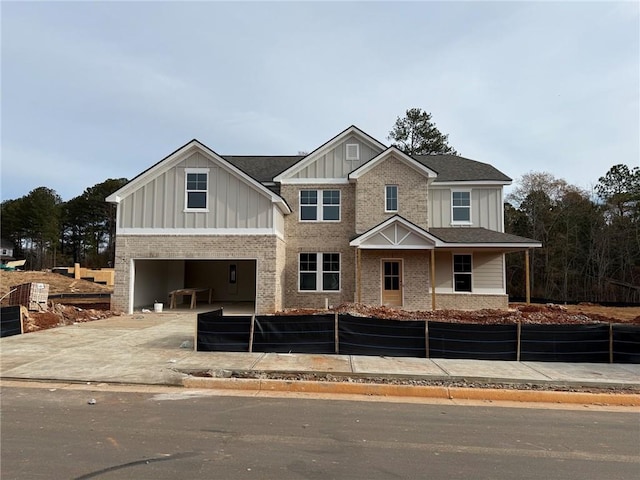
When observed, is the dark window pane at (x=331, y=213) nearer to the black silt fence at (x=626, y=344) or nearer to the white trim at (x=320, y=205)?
the white trim at (x=320, y=205)

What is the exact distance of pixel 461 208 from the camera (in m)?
21.1

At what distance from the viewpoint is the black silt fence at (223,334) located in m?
9.84

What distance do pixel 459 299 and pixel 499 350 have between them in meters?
10.9

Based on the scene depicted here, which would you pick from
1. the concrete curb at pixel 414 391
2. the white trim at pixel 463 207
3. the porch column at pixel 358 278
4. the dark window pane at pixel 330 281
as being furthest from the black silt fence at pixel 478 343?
the white trim at pixel 463 207

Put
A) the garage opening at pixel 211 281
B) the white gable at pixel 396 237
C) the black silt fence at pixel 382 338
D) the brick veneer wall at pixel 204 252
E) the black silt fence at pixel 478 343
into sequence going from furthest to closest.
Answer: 1. the garage opening at pixel 211 281
2. the white gable at pixel 396 237
3. the brick veneer wall at pixel 204 252
4. the black silt fence at pixel 382 338
5. the black silt fence at pixel 478 343

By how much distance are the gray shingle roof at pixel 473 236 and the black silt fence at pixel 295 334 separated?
33.6 feet

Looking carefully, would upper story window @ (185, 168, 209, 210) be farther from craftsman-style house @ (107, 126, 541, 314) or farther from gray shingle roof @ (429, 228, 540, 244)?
gray shingle roof @ (429, 228, 540, 244)

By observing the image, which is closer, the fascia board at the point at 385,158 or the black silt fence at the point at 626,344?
the black silt fence at the point at 626,344

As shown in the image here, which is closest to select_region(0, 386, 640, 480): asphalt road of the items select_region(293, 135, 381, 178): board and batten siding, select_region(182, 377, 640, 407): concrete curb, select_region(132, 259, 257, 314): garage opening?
select_region(182, 377, 640, 407): concrete curb

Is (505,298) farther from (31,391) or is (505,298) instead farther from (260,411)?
(31,391)

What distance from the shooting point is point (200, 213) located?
17.4 meters

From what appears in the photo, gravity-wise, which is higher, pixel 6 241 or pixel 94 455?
pixel 6 241

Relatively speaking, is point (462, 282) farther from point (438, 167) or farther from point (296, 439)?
point (296, 439)

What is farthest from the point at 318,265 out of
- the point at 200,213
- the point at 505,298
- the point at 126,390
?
the point at 126,390
